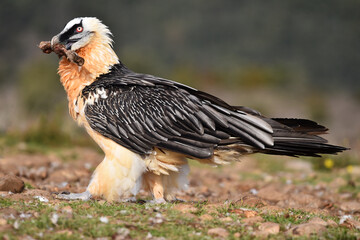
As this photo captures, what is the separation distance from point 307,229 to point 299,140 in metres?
1.83

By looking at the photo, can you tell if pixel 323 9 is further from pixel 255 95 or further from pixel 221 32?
pixel 255 95

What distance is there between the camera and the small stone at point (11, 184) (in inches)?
265

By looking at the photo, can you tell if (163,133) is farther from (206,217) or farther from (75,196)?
(206,217)

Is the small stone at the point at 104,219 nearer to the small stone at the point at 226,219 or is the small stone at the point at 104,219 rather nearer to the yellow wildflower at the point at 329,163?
the small stone at the point at 226,219

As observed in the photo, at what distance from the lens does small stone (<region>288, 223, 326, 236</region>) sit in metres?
5.09

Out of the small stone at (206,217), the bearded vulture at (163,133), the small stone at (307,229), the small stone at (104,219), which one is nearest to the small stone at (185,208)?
the small stone at (206,217)

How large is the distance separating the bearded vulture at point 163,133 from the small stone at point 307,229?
5.13 ft

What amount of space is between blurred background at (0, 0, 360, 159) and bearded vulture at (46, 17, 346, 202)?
38985 mm

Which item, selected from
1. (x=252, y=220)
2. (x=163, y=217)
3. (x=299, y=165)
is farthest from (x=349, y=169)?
(x=163, y=217)

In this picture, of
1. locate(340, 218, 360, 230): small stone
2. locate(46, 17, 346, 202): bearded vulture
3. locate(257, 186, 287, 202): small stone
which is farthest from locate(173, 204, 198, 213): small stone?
locate(257, 186, 287, 202): small stone

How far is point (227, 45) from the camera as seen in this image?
82375 mm

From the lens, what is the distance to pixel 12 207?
543 cm

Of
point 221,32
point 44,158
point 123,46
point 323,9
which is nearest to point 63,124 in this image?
point 44,158

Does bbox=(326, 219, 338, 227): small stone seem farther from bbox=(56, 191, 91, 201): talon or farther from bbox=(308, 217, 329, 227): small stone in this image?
bbox=(56, 191, 91, 201): talon
